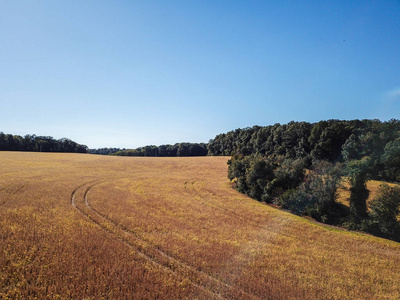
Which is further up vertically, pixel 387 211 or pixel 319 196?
pixel 319 196

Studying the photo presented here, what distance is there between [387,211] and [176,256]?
18323mm

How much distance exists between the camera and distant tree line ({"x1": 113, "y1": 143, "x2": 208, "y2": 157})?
412 feet

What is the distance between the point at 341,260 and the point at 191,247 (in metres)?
8.84

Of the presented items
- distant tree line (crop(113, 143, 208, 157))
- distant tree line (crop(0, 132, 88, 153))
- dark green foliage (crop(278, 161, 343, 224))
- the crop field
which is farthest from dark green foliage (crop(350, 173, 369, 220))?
distant tree line (crop(0, 132, 88, 153))

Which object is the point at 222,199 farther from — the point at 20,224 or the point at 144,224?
the point at 20,224

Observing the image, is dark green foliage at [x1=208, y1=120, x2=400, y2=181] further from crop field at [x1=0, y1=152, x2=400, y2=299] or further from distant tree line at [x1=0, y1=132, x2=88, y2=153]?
distant tree line at [x1=0, y1=132, x2=88, y2=153]

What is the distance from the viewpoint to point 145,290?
8.16m

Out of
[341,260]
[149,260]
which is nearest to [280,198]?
[341,260]

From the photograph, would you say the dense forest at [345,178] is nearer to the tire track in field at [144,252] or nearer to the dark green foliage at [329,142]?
the dark green foliage at [329,142]

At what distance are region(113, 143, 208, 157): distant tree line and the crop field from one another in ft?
347

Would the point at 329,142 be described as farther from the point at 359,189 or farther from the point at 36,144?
the point at 36,144

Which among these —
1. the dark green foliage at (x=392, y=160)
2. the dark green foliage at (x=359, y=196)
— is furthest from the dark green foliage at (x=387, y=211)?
the dark green foliage at (x=392, y=160)

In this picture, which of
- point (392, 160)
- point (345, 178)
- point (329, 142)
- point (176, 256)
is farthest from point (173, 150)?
point (176, 256)

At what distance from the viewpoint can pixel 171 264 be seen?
33.1ft
